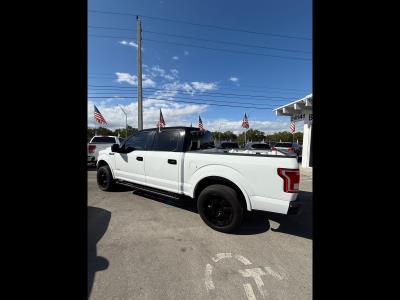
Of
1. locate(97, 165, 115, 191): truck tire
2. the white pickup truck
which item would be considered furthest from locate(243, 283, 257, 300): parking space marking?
→ locate(97, 165, 115, 191): truck tire

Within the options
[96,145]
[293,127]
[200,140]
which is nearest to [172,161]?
[200,140]

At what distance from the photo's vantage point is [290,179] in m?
2.81

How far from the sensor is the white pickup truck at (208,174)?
9.47 ft

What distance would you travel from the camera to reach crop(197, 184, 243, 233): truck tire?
10.3 feet

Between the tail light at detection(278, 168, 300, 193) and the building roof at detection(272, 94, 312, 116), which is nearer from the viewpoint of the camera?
the tail light at detection(278, 168, 300, 193)

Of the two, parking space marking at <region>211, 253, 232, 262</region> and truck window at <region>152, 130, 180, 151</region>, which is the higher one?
truck window at <region>152, 130, 180, 151</region>

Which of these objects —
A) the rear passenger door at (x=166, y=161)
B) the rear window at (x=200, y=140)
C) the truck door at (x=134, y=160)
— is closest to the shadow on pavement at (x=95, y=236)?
the truck door at (x=134, y=160)

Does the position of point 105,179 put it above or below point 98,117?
below

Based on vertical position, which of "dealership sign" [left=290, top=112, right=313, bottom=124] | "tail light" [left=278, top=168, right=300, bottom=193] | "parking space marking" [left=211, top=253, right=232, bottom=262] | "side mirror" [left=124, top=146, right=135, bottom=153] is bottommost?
"parking space marking" [left=211, top=253, right=232, bottom=262]

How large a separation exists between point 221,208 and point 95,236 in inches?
85.3

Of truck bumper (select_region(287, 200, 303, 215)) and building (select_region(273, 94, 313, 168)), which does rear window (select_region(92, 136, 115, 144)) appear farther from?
building (select_region(273, 94, 313, 168))

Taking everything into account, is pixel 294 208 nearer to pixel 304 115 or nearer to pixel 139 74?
pixel 304 115
